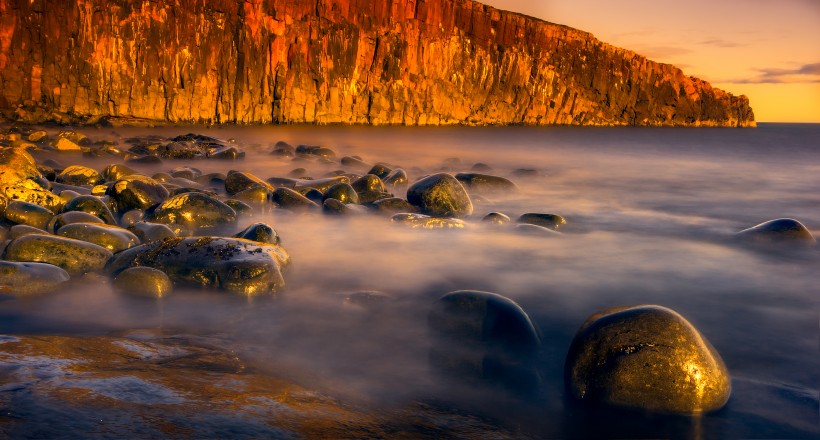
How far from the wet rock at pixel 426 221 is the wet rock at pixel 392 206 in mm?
478

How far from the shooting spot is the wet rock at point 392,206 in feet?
22.1

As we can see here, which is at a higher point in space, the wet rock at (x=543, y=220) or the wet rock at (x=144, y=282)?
the wet rock at (x=543, y=220)

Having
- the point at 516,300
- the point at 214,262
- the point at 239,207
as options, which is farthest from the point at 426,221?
the point at 214,262

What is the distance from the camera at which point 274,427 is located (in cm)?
183

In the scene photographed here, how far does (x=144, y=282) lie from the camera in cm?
347

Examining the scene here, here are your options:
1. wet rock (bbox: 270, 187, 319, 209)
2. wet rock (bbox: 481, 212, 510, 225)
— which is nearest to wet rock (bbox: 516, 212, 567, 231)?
wet rock (bbox: 481, 212, 510, 225)

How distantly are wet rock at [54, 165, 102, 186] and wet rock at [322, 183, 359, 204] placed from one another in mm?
3182

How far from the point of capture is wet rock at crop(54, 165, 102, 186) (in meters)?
7.83

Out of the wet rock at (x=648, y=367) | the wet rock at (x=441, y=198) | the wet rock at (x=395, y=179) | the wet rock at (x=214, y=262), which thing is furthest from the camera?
the wet rock at (x=395, y=179)

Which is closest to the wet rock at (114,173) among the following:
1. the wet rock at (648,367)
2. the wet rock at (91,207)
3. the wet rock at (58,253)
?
the wet rock at (91,207)

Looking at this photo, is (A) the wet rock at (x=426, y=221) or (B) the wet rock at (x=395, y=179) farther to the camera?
(B) the wet rock at (x=395, y=179)

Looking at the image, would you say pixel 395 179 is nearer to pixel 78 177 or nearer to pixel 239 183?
pixel 239 183

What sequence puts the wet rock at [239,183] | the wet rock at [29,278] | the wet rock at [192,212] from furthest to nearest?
the wet rock at [239,183] → the wet rock at [192,212] → the wet rock at [29,278]

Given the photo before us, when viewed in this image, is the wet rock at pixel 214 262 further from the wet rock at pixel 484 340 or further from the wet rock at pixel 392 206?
the wet rock at pixel 392 206
